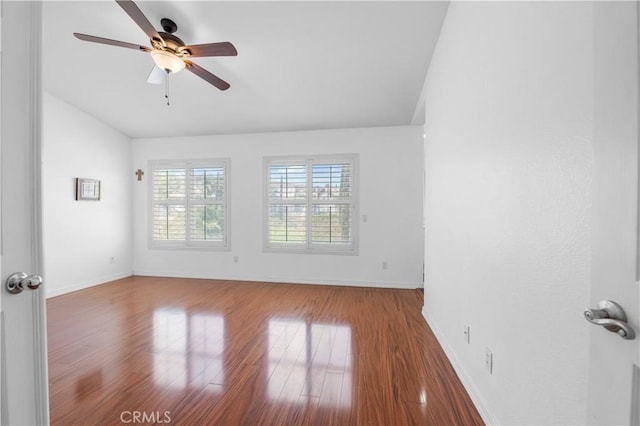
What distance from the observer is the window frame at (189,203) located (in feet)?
16.0

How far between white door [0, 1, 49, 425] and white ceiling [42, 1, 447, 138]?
6.49 ft

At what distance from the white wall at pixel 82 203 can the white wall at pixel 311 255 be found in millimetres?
267

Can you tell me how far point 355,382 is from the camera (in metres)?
1.91

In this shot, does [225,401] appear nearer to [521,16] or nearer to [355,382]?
[355,382]

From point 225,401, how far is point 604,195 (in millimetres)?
2024

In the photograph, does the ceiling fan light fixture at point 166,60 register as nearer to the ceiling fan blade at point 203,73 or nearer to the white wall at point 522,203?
the ceiling fan blade at point 203,73

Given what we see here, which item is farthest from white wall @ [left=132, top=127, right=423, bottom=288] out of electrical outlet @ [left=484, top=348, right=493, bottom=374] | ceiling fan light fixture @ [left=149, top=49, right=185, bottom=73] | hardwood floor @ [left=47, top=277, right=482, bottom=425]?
electrical outlet @ [left=484, top=348, right=493, bottom=374]

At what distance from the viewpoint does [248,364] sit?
2121mm

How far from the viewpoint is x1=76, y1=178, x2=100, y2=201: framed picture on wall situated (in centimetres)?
421

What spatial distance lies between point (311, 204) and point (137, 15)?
10.5ft

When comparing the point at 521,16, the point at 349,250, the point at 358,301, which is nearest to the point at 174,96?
the point at 349,250

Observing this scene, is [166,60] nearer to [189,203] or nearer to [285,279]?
[189,203]

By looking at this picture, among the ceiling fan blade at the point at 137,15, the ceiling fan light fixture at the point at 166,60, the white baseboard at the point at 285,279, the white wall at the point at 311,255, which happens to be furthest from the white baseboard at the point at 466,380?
the ceiling fan light fixture at the point at 166,60

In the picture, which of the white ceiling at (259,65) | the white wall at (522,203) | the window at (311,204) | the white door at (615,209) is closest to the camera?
the white door at (615,209)
